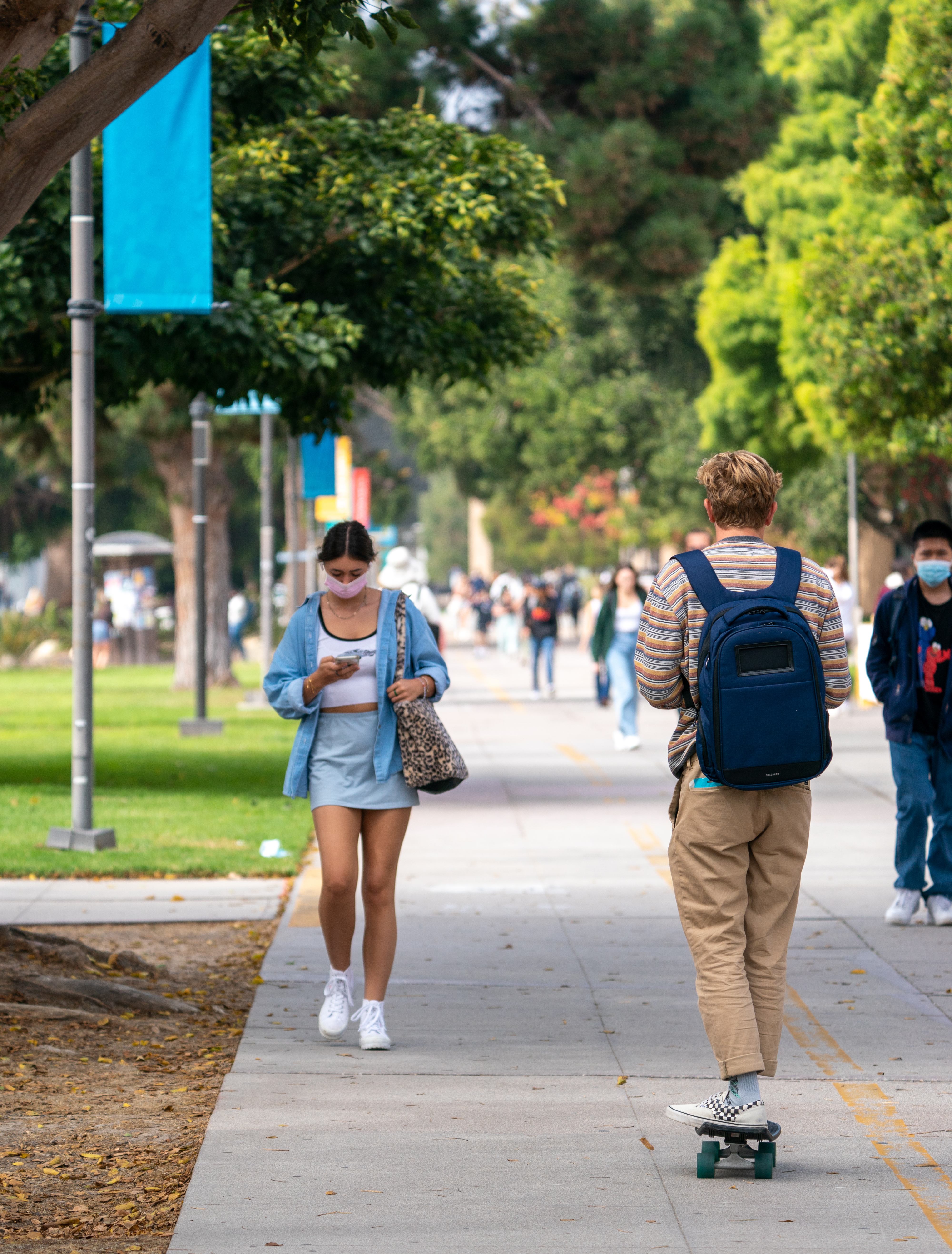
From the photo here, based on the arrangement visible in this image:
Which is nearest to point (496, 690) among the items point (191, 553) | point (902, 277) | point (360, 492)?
point (191, 553)

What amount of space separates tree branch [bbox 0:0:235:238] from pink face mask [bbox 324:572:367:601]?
1.57m

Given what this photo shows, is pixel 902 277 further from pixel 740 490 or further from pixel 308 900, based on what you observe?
pixel 740 490

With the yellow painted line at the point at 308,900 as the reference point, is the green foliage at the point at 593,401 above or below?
above

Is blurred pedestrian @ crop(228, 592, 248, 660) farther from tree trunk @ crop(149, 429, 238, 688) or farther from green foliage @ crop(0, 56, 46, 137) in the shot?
green foliage @ crop(0, 56, 46, 137)

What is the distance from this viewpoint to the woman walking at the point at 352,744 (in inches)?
262

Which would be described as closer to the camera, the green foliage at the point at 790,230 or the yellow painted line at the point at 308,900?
the yellow painted line at the point at 308,900

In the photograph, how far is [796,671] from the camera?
195 inches

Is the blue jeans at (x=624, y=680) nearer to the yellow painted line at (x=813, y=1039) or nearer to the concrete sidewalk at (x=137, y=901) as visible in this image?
the concrete sidewalk at (x=137, y=901)

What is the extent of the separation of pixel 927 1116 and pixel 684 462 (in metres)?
40.0

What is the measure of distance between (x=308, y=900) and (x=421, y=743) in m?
3.40

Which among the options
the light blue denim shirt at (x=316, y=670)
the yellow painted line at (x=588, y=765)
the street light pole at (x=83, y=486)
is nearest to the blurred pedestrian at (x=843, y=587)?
the yellow painted line at (x=588, y=765)

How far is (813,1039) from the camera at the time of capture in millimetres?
6789

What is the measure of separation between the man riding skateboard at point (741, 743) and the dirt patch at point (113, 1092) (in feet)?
4.68

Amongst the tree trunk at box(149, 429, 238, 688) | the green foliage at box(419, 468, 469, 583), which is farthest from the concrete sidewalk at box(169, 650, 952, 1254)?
the green foliage at box(419, 468, 469, 583)
